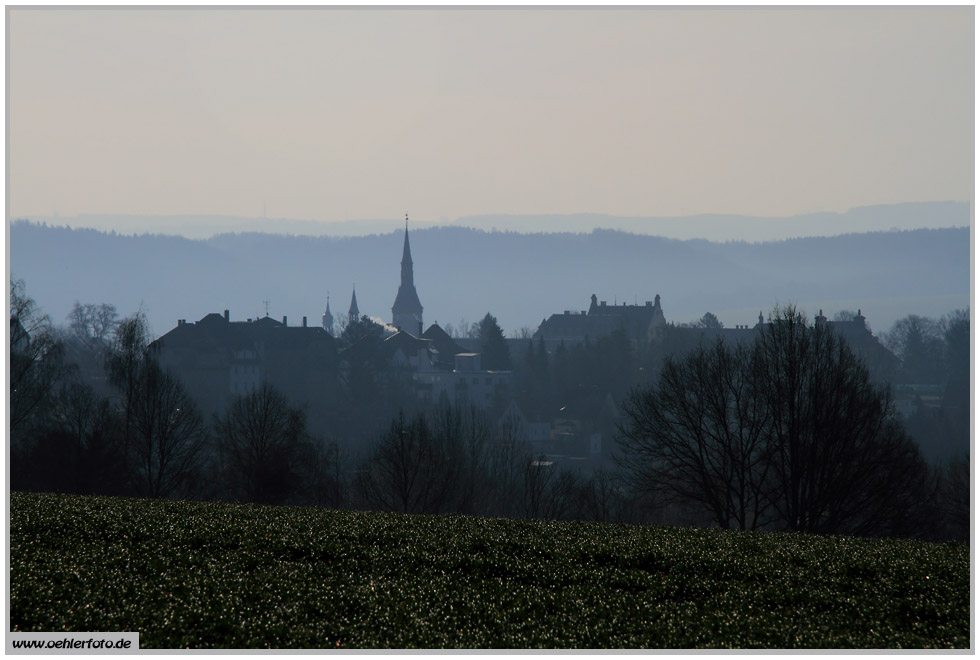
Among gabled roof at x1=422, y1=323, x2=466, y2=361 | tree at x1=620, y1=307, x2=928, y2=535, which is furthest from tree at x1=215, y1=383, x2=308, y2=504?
gabled roof at x1=422, y1=323, x2=466, y2=361

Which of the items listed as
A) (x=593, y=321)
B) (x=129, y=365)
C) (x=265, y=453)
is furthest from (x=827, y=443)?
(x=593, y=321)

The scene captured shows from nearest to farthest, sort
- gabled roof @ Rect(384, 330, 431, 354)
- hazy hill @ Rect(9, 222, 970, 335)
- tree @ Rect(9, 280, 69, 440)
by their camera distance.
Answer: tree @ Rect(9, 280, 69, 440) → hazy hill @ Rect(9, 222, 970, 335) → gabled roof @ Rect(384, 330, 431, 354)

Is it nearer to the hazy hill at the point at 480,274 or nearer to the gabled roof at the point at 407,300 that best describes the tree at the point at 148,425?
the hazy hill at the point at 480,274

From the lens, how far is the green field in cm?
673

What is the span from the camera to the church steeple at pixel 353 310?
190 feet

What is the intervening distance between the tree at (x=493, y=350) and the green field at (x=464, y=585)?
185 ft

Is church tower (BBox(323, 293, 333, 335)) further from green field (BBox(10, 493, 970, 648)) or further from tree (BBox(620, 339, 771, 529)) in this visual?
green field (BBox(10, 493, 970, 648))

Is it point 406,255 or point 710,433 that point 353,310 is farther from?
point 710,433

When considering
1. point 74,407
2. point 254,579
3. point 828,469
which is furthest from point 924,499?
point 74,407

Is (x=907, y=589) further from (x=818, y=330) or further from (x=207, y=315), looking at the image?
(x=207, y=315)

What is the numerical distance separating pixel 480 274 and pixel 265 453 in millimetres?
29238

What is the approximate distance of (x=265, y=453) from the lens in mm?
21531

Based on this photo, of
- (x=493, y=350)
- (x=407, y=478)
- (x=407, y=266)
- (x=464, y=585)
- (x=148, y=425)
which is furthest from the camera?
(x=493, y=350)

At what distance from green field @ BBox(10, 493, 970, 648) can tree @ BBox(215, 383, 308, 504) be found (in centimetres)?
1054
